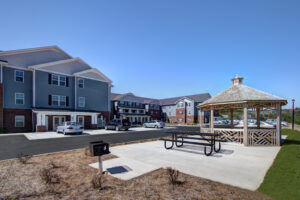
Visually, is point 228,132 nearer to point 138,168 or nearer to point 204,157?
point 204,157

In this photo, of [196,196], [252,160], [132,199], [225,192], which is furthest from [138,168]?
[252,160]

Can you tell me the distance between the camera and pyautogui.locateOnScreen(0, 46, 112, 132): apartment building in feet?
67.7

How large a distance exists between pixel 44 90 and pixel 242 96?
988 inches

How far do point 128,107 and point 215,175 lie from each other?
3982 cm

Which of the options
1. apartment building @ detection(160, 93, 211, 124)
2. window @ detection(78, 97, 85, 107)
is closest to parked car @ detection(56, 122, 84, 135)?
window @ detection(78, 97, 85, 107)

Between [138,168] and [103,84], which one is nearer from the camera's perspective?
[138,168]

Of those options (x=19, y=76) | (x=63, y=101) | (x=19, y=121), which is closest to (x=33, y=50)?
(x=19, y=76)

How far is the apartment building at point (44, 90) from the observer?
2064 centimetres

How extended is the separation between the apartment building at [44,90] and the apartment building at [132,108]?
12971 mm

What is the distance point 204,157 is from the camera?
289 inches

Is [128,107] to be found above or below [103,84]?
below

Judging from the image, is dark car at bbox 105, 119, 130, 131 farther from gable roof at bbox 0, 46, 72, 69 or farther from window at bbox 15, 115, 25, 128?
gable roof at bbox 0, 46, 72, 69

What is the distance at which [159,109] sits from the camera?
55.8m

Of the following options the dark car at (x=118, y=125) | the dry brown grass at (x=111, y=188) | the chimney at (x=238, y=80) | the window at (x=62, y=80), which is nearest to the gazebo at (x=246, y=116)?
the chimney at (x=238, y=80)
